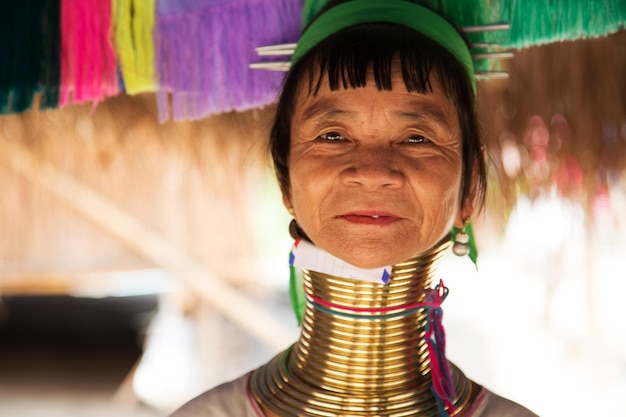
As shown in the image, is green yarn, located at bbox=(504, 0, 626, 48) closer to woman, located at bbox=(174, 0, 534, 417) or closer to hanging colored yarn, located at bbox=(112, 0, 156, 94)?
woman, located at bbox=(174, 0, 534, 417)

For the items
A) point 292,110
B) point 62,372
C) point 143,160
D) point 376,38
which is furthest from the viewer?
point 62,372

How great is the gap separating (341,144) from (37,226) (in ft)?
4.62

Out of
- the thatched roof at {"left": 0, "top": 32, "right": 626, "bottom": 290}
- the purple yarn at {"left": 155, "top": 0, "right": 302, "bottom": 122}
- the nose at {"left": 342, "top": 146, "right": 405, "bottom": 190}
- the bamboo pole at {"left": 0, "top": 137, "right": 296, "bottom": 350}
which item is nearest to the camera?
the nose at {"left": 342, "top": 146, "right": 405, "bottom": 190}

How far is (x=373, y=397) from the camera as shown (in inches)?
50.8

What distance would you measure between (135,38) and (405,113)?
66cm

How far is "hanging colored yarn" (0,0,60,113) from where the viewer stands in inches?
61.3

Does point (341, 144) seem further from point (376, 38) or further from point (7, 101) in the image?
point (7, 101)

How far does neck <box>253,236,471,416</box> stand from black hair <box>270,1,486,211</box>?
0.23m

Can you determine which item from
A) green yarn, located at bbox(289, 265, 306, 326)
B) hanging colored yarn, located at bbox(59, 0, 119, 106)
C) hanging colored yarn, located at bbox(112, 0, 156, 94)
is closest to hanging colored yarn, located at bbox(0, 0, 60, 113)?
hanging colored yarn, located at bbox(59, 0, 119, 106)

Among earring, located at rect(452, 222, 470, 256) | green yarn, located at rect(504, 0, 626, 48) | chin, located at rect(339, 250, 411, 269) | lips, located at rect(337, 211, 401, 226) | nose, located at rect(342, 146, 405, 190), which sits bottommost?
earring, located at rect(452, 222, 470, 256)

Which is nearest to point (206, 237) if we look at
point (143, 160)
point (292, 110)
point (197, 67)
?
point (143, 160)

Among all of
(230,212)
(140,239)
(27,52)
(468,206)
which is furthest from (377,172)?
(140,239)

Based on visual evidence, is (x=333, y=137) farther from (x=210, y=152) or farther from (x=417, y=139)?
(x=210, y=152)

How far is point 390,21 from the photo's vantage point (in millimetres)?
1276
